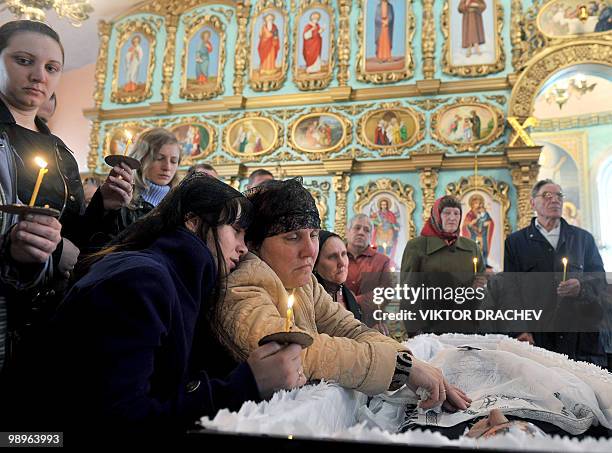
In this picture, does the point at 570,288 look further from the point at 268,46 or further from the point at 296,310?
the point at 268,46

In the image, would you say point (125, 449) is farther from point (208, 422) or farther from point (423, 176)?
point (423, 176)

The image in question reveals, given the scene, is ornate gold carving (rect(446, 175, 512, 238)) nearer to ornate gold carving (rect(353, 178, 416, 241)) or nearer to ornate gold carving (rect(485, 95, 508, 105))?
ornate gold carving (rect(353, 178, 416, 241))

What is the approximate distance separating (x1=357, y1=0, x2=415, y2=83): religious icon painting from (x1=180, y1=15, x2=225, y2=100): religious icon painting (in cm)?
274

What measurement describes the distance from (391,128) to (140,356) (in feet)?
27.5

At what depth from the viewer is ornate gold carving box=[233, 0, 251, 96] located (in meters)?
10.0

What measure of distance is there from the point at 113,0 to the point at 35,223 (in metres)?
10.9

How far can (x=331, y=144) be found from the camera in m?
9.31

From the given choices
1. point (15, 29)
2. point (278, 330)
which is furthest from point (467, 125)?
point (278, 330)

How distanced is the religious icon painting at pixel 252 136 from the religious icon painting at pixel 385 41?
6.03ft

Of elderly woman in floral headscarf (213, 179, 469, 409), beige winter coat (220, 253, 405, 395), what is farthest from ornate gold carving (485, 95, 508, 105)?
beige winter coat (220, 253, 405, 395)

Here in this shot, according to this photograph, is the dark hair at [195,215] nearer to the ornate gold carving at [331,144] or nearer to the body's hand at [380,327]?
the body's hand at [380,327]

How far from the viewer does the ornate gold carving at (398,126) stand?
8945 mm

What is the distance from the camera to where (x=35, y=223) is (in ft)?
4.70

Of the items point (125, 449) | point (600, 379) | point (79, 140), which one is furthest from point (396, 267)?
point (79, 140)
